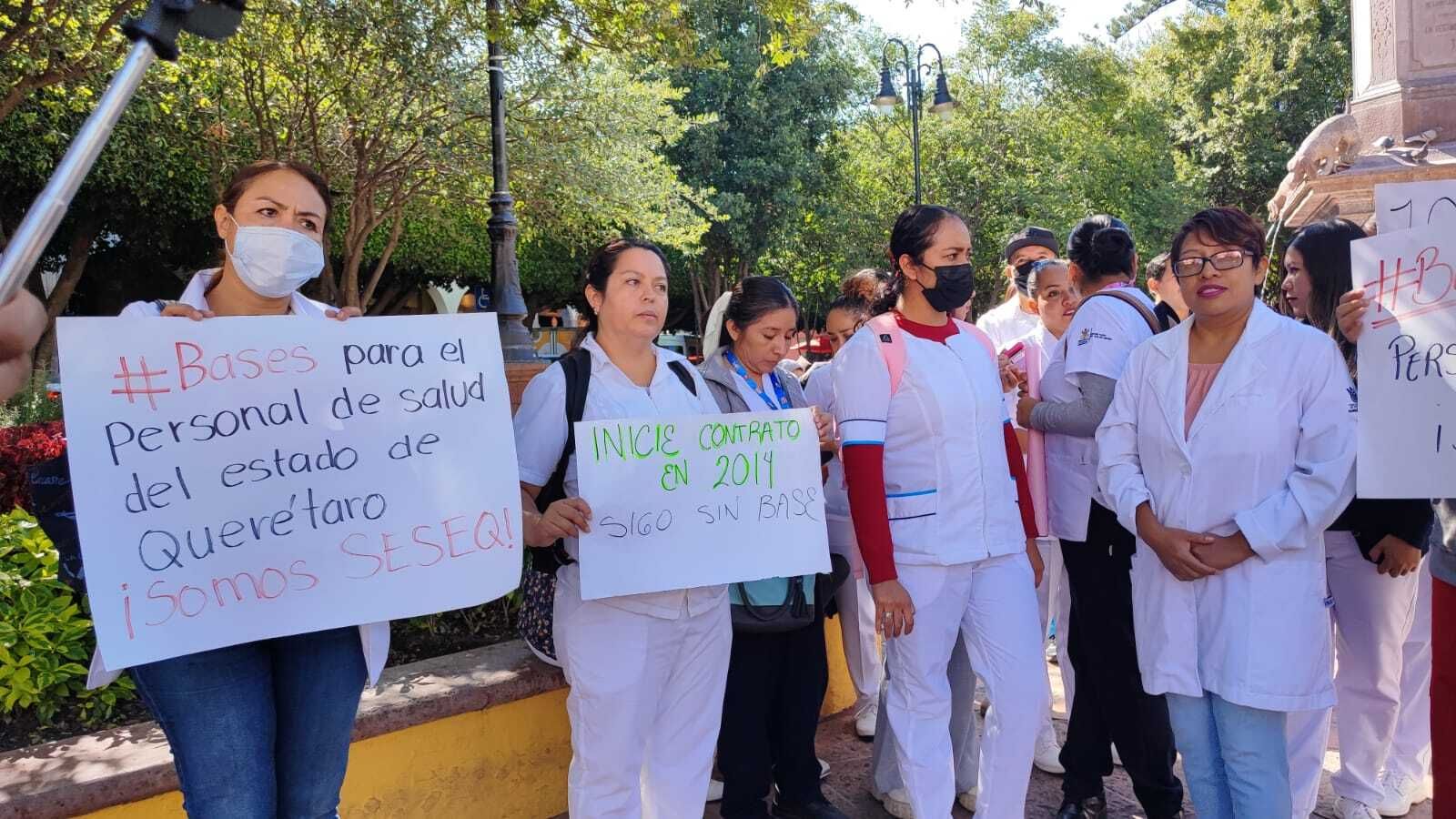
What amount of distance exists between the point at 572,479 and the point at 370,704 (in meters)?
1.05

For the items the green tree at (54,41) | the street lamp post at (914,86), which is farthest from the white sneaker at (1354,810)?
the street lamp post at (914,86)

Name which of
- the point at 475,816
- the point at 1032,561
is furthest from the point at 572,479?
the point at 1032,561

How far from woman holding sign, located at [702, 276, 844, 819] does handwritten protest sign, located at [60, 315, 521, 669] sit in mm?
1165

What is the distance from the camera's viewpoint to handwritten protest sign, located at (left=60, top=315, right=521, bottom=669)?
6.67ft

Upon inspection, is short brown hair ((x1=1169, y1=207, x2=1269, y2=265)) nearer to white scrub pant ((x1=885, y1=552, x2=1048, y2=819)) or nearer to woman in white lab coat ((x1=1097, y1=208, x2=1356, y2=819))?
woman in white lab coat ((x1=1097, y1=208, x2=1356, y2=819))

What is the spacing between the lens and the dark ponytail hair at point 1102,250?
3564 mm

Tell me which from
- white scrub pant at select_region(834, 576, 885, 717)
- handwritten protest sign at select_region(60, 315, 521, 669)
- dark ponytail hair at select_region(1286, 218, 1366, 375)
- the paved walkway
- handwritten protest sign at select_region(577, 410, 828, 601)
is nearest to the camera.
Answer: handwritten protest sign at select_region(60, 315, 521, 669)

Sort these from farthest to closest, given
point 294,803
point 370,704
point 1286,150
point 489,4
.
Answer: point 1286,150 < point 489,4 < point 370,704 < point 294,803

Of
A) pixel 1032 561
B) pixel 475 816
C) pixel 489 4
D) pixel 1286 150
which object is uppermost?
pixel 1286 150

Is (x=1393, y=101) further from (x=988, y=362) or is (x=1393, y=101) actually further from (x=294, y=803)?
(x=294, y=803)

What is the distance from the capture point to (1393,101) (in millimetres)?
8547

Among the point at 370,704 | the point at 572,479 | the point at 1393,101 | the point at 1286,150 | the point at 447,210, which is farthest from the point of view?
the point at 1286,150

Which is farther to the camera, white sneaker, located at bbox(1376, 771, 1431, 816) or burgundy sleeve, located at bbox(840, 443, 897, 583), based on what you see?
white sneaker, located at bbox(1376, 771, 1431, 816)

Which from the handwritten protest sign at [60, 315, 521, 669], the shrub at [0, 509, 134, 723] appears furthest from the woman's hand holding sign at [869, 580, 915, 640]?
the shrub at [0, 509, 134, 723]
